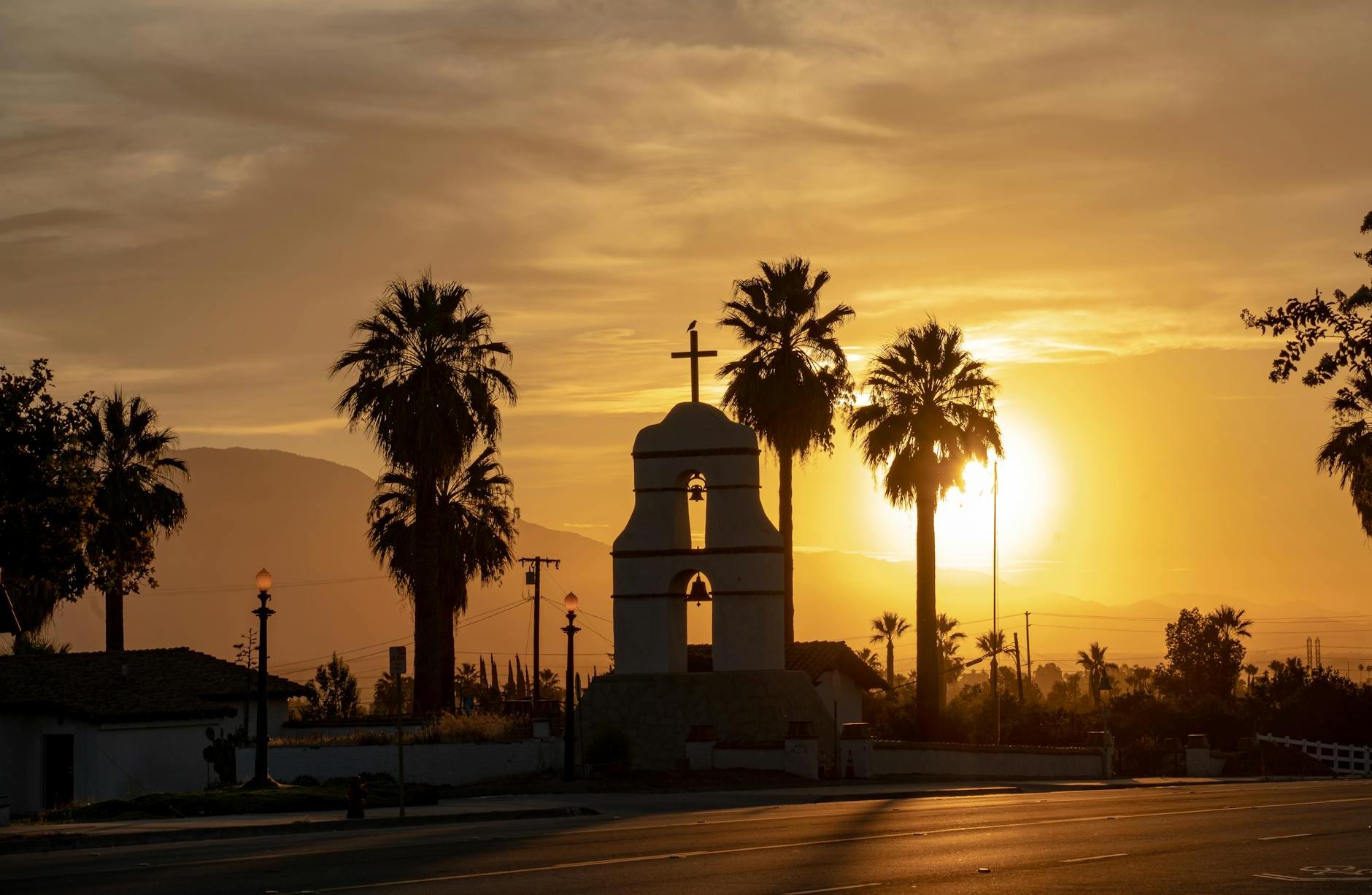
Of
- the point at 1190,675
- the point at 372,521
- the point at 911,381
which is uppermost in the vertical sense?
the point at 911,381

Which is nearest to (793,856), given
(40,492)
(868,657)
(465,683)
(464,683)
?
(40,492)

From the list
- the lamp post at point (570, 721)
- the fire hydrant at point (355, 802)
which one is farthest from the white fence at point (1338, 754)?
the fire hydrant at point (355, 802)

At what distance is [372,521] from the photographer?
194ft

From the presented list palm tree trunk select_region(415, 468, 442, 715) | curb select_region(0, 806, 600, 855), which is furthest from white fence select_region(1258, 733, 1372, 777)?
curb select_region(0, 806, 600, 855)

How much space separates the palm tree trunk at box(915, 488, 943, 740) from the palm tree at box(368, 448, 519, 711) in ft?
47.4

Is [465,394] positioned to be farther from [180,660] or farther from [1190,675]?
[1190,675]

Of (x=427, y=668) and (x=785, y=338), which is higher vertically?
(x=785, y=338)

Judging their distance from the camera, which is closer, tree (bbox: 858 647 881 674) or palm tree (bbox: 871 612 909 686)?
tree (bbox: 858 647 881 674)

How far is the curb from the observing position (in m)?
23.2

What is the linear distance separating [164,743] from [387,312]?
1384cm

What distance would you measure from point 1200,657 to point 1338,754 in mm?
38348

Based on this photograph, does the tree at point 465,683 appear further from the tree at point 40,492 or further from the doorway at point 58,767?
the tree at point 40,492

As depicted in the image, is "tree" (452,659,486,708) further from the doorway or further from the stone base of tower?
the stone base of tower

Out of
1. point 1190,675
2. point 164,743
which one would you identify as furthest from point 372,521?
point 1190,675
